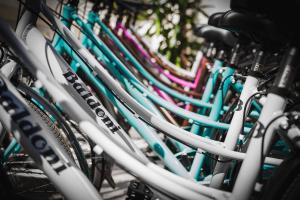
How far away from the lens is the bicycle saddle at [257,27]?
86 cm

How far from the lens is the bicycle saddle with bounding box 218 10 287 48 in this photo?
857mm

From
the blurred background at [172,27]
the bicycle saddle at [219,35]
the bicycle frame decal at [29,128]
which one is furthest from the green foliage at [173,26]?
the bicycle frame decal at [29,128]

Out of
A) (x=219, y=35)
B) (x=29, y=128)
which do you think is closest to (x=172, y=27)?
(x=219, y=35)

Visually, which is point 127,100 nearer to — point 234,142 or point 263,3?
point 234,142

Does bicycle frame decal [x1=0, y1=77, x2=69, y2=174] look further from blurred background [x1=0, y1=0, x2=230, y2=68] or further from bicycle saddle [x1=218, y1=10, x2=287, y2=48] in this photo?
blurred background [x1=0, y1=0, x2=230, y2=68]

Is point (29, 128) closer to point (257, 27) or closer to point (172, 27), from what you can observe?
point (257, 27)

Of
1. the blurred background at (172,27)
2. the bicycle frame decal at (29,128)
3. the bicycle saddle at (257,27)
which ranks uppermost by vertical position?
the blurred background at (172,27)

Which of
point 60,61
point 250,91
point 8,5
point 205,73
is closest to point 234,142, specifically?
point 250,91

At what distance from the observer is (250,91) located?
3.62 ft

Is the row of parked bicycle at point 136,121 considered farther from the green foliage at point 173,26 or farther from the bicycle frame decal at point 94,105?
the green foliage at point 173,26

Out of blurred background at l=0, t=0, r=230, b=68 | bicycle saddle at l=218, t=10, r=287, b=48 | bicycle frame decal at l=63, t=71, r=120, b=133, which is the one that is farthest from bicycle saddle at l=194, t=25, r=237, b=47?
bicycle frame decal at l=63, t=71, r=120, b=133

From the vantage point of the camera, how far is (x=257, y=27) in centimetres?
90

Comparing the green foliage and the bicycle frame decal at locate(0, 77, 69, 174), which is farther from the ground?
the green foliage

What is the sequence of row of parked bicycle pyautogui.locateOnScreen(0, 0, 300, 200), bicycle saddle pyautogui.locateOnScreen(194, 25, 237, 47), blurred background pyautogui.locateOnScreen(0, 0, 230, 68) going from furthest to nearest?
blurred background pyautogui.locateOnScreen(0, 0, 230, 68), bicycle saddle pyautogui.locateOnScreen(194, 25, 237, 47), row of parked bicycle pyautogui.locateOnScreen(0, 0, 300, 200)
